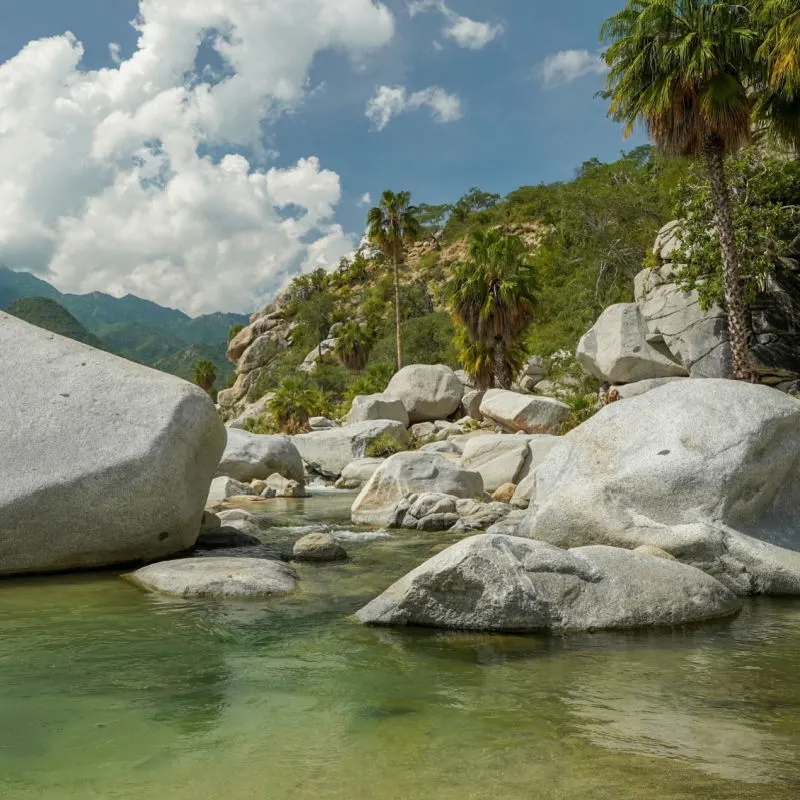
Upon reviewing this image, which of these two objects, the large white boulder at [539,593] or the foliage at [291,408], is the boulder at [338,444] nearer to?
the foliage at [291,408]

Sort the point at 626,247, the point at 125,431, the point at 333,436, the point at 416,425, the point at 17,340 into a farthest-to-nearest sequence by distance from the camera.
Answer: the point at 626,247, the point at 416,425, the point at 333,436, the point at 17,340, the point at 125,431

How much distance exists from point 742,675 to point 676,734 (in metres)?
1.34

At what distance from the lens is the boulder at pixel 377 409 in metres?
33.0

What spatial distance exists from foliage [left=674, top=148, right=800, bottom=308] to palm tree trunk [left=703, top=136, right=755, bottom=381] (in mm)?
2574

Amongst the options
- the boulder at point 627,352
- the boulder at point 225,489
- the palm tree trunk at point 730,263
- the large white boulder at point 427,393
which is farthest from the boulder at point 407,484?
the large white boulder at point 427,393

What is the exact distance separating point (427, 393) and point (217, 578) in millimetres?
28467

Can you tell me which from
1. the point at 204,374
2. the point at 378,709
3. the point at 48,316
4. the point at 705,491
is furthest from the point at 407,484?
the point at 48,316

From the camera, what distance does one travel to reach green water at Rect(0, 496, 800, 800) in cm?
371

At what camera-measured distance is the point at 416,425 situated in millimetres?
35094

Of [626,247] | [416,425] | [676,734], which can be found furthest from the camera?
[626,247]

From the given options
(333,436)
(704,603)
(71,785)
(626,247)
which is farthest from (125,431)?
(626,247)

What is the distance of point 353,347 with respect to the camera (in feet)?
204

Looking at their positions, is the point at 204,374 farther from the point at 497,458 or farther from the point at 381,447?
the point at 497,458

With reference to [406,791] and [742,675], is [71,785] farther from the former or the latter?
[742,675]
